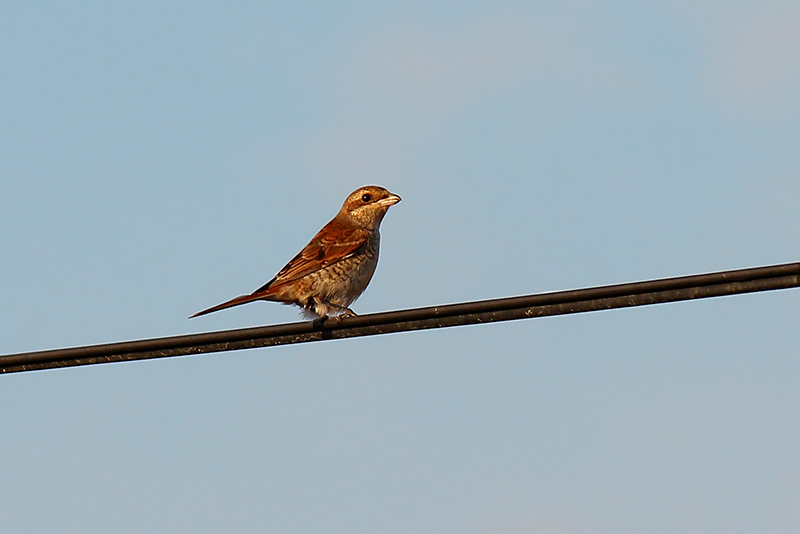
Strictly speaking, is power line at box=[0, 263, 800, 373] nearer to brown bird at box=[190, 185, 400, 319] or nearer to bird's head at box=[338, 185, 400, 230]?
brown bird at box=[190, 185, 400, 319]

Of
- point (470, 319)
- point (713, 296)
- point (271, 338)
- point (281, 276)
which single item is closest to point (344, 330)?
point (271, 338)

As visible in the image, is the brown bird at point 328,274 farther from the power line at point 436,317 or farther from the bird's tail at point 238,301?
the power line at point 436,317

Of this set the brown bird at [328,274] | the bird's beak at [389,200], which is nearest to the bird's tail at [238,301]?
the brown bird at [328,274]

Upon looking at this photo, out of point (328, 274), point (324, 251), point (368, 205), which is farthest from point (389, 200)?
point (328, 274)

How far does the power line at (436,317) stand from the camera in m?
6.01

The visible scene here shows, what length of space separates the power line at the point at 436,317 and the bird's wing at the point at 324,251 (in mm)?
3656

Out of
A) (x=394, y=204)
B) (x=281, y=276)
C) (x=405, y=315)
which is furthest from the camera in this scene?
(x=394, y=204)

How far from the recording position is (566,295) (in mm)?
6258

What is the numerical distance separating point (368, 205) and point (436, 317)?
5.85m

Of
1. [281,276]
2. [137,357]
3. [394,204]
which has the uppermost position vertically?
[394,204]

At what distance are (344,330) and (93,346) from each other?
1.42 metres

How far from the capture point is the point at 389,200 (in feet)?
40.9

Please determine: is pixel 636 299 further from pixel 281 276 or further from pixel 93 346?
pixel 281 276

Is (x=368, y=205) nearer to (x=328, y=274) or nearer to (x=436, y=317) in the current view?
(x=328, y=274)
